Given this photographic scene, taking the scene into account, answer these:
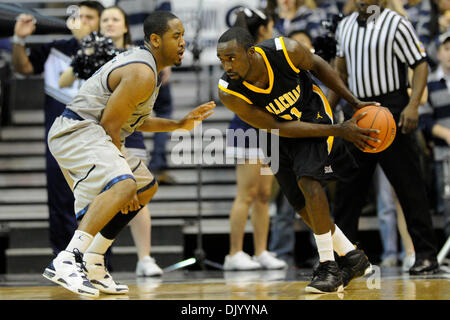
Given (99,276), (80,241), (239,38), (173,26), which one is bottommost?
(99,276)

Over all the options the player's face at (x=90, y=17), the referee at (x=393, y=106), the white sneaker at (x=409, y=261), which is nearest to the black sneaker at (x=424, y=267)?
the referee at (x=393, y=106)

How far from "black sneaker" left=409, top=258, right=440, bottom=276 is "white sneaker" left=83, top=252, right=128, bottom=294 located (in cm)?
→ 216

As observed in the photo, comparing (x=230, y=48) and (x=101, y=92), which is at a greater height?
(x=230, y=48)

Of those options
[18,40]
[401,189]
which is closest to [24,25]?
[18,40]

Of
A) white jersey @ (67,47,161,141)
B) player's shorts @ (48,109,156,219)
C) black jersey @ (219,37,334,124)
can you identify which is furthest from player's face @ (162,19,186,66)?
player's shorts @ (48,109,156,219)

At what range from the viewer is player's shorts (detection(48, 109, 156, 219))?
4.15m

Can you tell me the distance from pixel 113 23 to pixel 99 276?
97.2 inches

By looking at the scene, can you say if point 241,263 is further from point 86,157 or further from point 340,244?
point 86,157

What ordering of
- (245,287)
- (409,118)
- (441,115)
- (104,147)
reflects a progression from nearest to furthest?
(104,147), (245,287), (409,118), (441,115)

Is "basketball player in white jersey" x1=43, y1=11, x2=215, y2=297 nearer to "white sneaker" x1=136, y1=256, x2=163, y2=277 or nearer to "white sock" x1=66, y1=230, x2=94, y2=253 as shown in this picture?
"white sock" x1=66, y1=230, x2=94, y2=253

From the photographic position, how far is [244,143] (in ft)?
20.1

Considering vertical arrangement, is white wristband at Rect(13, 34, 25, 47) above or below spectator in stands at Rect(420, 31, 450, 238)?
above

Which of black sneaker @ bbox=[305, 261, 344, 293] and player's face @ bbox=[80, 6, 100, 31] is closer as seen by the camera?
black sneaker @ bbox=[305, 261, 344, 293]
